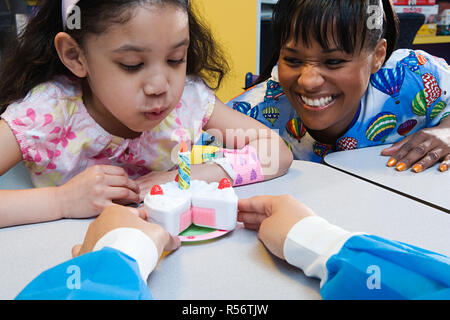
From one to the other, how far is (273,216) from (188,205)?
4.8 inches

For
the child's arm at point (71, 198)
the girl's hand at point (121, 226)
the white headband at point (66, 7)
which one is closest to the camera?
the girl's hand at point (121, 226)

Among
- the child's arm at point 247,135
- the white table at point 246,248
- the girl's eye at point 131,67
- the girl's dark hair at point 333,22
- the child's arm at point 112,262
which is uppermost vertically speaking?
the girl's dark hair at point 333,22

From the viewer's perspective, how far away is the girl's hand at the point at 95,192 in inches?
25.7

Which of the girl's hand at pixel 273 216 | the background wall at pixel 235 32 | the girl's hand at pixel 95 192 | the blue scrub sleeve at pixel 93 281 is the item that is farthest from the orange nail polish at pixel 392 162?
the background wall at pixel 235 32

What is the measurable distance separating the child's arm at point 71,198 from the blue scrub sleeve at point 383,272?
1.25 ft

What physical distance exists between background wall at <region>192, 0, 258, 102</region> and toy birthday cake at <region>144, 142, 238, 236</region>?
1.78 m

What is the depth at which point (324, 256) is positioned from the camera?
0.47m

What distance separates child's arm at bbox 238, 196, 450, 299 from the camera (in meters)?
0.40

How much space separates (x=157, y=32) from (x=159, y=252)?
0.37 metres

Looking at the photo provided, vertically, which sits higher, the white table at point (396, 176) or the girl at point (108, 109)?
the girl at point (108, 109)

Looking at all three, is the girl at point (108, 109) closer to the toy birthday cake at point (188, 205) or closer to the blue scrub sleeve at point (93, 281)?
the toy birthday cake at point (188, 205)

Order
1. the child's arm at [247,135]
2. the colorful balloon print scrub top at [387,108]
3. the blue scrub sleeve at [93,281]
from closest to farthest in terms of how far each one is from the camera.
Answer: the blue scrub sleeve at [93,281] → the child's arm at [247,135] → the colorful balloon print scrub top at [387,108]
